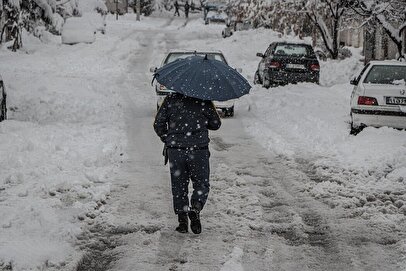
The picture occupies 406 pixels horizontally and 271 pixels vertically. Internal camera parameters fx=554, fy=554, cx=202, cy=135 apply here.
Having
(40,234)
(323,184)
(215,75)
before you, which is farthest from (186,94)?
(323,184)

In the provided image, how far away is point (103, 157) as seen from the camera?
29.6ft

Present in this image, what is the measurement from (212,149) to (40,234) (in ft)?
17.1

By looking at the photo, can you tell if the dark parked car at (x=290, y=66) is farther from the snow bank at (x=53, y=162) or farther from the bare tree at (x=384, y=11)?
the snow bank at (x=53, y=162)

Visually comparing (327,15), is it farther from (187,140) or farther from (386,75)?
(187,140)

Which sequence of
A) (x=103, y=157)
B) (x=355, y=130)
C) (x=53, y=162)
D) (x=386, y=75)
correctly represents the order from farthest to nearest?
1. (x=386, y=75)
2. (x=355, y=130)
3. (x=103, y=157)
4. (x=53, y=162)

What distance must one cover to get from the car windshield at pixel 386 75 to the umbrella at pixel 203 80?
20.1ft

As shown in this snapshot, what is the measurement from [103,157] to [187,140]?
3.76m

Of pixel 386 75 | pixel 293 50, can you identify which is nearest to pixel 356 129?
pixel 386 75

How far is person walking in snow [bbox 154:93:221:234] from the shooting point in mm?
5539

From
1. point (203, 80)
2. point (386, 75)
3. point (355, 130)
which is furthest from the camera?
point (386, 75)

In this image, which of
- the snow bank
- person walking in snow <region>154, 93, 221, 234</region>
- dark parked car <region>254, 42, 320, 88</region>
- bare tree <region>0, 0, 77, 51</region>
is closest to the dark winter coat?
person walking in snow <region>154, 93, 221, 234</region>

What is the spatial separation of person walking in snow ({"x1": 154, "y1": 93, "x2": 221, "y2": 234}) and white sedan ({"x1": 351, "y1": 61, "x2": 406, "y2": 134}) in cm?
568

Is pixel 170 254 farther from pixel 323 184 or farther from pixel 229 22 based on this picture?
pixel 229 22

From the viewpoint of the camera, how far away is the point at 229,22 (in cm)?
4275
